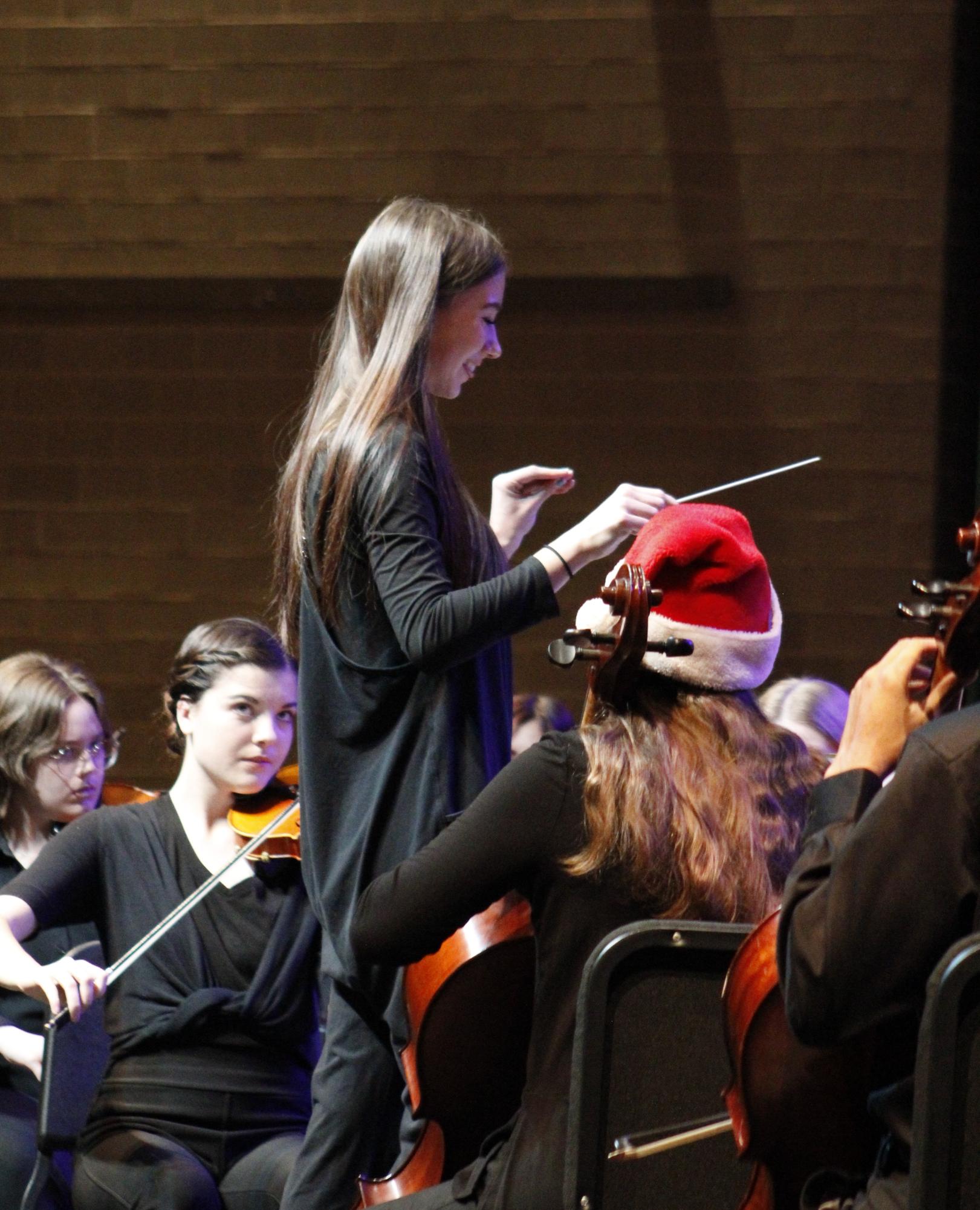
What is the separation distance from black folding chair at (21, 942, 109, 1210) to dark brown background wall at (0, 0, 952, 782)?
177 cm

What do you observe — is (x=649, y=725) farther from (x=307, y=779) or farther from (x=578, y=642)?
(x=307, y=779)

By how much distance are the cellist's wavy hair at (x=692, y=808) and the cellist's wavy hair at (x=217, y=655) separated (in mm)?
1005

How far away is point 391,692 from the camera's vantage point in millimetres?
1752

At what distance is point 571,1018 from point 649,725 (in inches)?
11.2

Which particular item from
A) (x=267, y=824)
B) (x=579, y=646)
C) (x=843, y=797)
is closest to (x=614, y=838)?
(x=579, y=646)

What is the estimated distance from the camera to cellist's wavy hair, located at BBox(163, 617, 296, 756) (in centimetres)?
241

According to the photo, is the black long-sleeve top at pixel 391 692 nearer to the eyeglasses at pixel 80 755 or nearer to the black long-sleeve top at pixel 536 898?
the black long-sleeve top at pixel 536 898

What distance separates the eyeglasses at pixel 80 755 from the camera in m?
2.54

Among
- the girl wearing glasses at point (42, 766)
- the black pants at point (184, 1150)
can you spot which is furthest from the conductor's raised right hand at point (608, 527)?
the girl wearing glasses at point (42, 766)

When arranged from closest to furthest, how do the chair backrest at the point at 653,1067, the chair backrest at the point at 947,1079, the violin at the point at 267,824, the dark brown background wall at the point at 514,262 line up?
1. the chair backrest at the point at 947,1079
2. the chair backrest at the point at 653,1067
3. the violin at the point at 267,824
4. the dark brown background wall at the point at 514,262

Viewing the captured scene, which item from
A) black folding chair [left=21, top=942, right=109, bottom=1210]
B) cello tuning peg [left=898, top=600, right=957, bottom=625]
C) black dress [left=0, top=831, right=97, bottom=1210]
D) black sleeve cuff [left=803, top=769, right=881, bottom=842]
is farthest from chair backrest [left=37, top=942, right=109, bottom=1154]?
cello tuning peg [left=898, top=600, right=957, bottom=625]

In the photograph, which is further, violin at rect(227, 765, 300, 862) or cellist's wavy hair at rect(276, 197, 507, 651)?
violin at rect(227, 765, 300, 862)

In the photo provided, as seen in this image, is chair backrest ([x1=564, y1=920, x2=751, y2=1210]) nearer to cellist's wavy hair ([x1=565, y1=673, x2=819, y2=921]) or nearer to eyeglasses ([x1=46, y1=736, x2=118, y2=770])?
cellist's wavy hair ([x1=565, y1=673, x2=819, y2=921])

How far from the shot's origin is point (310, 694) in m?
1.77
